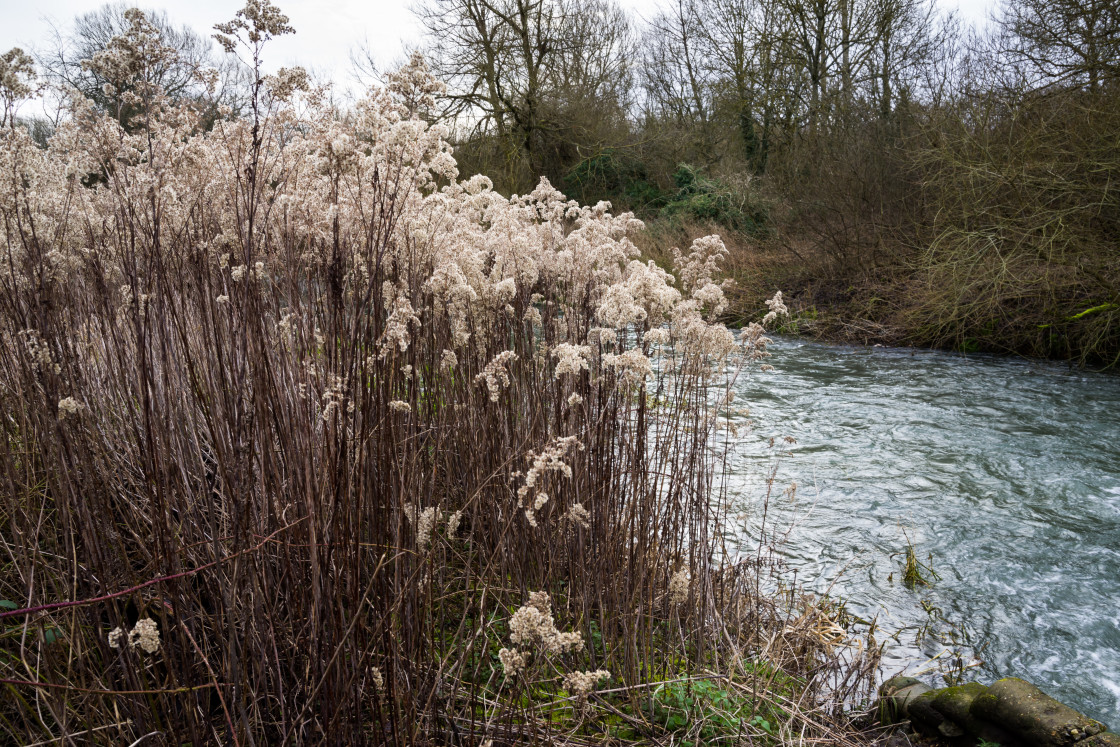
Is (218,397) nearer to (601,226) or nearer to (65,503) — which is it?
(65,503)

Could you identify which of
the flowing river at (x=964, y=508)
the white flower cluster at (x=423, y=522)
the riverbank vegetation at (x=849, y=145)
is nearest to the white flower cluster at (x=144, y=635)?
the white flower cluster at (x=423, y=522)

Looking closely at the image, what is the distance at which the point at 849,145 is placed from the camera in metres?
14.4

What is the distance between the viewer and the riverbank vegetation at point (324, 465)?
1.81 meters

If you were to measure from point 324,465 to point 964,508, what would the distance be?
5.68 meters

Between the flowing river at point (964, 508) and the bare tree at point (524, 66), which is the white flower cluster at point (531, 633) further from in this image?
the bare tree at point (524, 66)

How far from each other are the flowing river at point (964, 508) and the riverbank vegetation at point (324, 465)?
0.91 metres

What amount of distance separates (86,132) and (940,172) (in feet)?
37.8

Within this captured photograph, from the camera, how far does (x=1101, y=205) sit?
8555 mm

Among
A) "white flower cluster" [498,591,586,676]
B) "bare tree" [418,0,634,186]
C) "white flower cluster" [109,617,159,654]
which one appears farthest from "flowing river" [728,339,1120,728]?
"bare tree" [418,0,634,186]

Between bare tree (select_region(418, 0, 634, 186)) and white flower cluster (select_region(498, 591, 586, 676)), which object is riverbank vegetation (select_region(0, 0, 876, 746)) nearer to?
white flower cluster (select_region(498, 591, 586, 676))

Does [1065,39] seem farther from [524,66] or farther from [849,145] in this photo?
[524,66]

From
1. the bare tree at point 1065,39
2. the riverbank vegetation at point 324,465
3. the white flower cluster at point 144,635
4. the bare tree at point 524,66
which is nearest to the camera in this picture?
the white flower cluster at point 144,635

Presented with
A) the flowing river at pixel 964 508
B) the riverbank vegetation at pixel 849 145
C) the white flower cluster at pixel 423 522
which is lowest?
the flowing river at pixel 964 508

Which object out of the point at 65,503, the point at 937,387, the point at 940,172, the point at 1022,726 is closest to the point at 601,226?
the point at 65,503
